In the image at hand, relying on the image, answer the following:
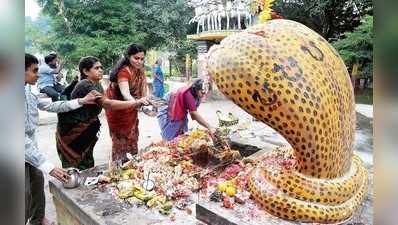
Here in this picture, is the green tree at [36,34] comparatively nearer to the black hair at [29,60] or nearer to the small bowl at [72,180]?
the black hair at [29,60]

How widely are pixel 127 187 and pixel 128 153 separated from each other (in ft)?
1.33

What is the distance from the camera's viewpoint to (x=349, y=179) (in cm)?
166

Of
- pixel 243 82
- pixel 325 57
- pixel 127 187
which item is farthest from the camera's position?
pixel 127 187

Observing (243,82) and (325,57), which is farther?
(325,57)

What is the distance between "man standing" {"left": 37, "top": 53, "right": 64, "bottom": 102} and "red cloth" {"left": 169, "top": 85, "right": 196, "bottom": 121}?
657mm

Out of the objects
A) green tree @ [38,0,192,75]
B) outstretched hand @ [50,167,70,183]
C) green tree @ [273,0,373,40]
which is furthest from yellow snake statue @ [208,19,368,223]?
outstretched hand @ [50,167,70,183]

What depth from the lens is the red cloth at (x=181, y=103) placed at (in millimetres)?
2285

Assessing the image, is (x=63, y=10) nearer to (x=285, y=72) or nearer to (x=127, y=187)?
(x=127, y=187)

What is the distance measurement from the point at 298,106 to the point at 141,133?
1.07m

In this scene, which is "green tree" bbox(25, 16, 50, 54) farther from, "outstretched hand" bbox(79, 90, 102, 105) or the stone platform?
the stone platform
